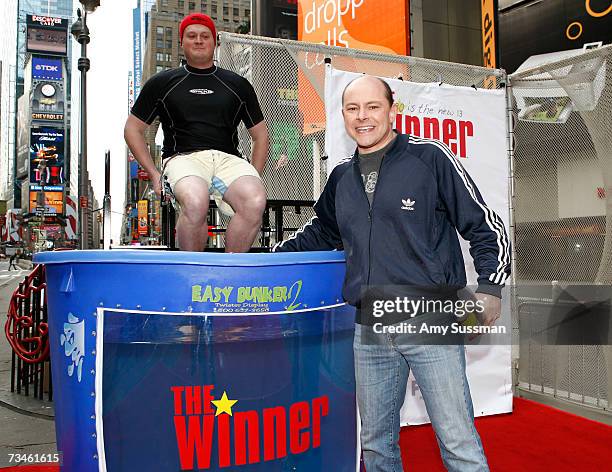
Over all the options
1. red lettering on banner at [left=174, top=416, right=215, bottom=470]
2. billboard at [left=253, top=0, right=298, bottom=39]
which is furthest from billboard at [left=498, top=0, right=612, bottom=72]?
billboard at [left=253, top=0, right=298, bottom=39]

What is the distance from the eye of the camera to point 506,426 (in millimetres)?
4348

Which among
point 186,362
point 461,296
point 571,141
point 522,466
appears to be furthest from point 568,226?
point 186,362

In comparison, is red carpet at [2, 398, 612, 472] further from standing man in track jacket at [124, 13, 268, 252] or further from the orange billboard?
the orange billboard

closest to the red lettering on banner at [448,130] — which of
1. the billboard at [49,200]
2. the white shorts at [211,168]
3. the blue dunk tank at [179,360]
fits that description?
the white shorts at [211,168]

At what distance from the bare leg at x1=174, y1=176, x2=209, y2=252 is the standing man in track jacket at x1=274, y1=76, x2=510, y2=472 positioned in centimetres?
62

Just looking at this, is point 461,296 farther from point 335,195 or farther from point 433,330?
point 335,195

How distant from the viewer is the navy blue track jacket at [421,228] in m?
2.02

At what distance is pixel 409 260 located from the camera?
6.67 feet

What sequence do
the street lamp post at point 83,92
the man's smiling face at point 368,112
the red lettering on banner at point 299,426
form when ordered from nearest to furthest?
the red lettering on banner at point 299,426 < the man's smiling face at point 368,112 < the street lamp post at point 83,92

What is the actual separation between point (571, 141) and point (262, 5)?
21.9m

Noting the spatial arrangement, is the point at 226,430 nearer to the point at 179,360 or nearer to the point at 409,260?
the point at 179,360

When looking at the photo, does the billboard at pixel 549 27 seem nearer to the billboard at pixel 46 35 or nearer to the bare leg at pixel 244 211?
the bare leg at pixel 244 211

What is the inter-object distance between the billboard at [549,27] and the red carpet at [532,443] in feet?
16.5

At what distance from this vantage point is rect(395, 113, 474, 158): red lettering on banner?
14.1ft
